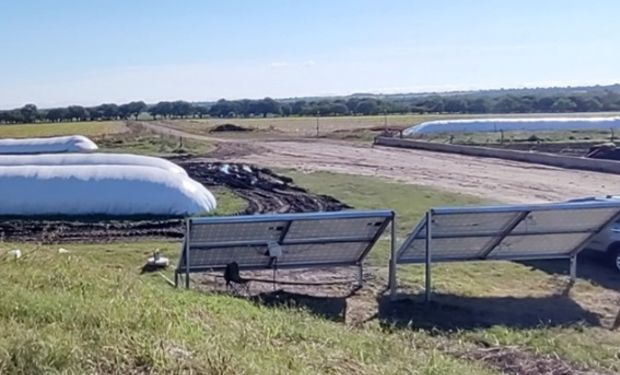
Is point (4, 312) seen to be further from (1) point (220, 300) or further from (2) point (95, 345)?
(1) point (220, 300)

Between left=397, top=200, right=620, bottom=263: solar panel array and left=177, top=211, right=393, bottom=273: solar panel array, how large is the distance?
674 millimetres

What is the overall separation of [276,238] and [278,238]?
0.03m

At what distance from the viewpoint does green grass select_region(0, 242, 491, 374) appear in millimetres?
4230

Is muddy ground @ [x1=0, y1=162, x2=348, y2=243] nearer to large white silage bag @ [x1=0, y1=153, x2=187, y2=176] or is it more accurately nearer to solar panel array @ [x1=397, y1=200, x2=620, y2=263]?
large white silage bag @ [x1=0, y1=153, x2=187, y2=176]

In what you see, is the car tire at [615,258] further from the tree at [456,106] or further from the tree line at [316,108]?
the tree at [456,106]

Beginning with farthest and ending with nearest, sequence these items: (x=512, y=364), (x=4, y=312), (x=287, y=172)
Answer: (x=287, y=172)
(x=512, y=364)
(x=4, y=312)

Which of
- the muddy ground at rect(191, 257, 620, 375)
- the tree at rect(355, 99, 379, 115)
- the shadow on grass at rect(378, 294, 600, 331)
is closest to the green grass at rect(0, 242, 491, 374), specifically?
the muddy ground at rect(191, 257, 620, 375)

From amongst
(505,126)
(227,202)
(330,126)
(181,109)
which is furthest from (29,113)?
(227,202)

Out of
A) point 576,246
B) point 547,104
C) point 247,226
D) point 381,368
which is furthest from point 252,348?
point 547,104

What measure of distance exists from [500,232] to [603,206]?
1433 millimetres

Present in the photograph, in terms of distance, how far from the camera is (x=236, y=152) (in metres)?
44.0

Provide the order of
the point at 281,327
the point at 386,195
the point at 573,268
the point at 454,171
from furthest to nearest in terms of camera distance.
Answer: the point at 454,171, the point at 386,195, the point at 573,268, the point at 281,327

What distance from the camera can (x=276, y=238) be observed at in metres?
11.1

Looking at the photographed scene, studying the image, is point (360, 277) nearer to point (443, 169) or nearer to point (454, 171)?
point (454, 171)
